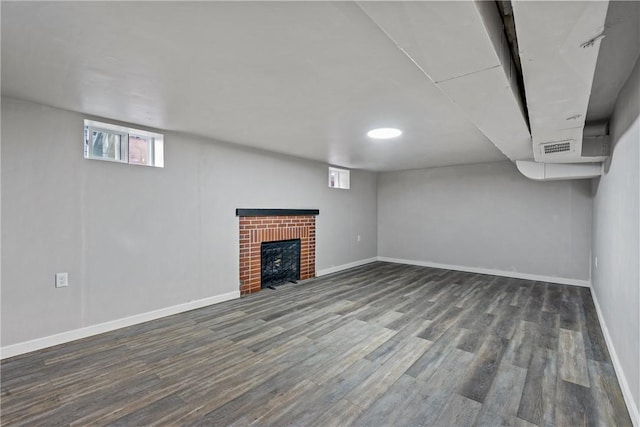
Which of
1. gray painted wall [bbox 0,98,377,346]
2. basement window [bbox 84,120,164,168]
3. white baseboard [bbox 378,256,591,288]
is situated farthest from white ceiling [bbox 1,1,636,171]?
white baseboard [bbox 378,256,591,288]

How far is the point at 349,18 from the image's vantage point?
4.74ft

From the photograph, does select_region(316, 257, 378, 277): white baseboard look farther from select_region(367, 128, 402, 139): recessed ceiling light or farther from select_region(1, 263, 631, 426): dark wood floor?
select_region(367, 128, 402, 139): recessed ceiling light

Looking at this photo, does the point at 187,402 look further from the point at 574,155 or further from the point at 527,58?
the point at 574,155

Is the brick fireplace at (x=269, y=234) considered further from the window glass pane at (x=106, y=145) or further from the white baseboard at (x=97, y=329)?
the window glass pane at (x=106, y=145)

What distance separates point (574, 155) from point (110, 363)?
4.68m

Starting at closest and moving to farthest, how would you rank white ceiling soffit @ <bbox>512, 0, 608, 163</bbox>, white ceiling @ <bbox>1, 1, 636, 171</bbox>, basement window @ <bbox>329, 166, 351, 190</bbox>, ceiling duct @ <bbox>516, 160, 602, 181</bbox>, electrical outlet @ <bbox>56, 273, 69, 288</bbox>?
white ceiling soffit @ <bbox>512, 0, 608, 163</bbox> → white ceiling @ <bbox>1, 1, 636, 171</bbox> → electrical outlet @ <bbox>56, 273, 69, 288</bbox> → ceiling duct @ <bbox>516, 160, 602, 181</bbox> → basement window @ <bbox>329, 166, 351, 190</bbox>

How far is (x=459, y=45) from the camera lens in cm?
124

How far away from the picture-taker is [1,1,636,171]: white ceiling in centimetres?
133

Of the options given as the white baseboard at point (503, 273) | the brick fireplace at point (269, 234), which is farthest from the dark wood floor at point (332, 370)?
the white baseboard at point (503, 273)

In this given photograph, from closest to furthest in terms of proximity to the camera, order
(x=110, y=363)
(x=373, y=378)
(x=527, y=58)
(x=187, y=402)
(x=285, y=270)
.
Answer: (x=527, y=58)
(x=187, y=402)
(x=373, y=378)
(x=110, y=363)
(x=285, y=270)

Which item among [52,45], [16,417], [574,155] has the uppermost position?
[52,45]

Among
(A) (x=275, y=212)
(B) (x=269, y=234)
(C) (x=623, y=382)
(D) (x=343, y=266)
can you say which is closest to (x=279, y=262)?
(B) (x=269, y=234)

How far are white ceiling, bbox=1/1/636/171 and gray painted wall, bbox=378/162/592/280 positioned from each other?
8.44 ft

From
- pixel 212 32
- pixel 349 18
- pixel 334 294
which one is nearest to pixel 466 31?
pixel 349 18
